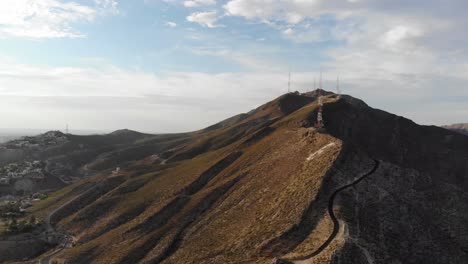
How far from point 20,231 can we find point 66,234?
13.9m

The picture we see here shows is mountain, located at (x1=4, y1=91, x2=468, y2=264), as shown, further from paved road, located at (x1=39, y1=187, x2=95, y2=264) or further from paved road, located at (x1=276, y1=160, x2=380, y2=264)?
paved road, located at (x1=39, y1=187, x2=95, y2=264)

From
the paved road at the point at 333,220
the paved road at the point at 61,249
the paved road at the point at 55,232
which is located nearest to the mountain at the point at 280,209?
the paved road at the point at 333,220

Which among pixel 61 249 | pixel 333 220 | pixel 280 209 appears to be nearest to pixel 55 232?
pixel 61 249

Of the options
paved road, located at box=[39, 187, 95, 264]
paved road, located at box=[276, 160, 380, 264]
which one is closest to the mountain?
paved road, located at box=[276, 160, 380, 264]

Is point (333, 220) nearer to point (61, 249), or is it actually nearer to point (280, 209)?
point (280, 209)

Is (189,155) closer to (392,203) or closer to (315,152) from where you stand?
(315,152)

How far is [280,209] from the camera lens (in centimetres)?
7744

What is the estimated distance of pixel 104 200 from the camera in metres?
137

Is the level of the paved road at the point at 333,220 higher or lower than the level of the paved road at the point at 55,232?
higher

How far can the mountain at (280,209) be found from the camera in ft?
214

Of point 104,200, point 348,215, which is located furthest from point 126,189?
point 348,215

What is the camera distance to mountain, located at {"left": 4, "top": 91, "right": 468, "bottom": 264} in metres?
65.3

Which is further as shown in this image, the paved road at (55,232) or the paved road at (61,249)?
the paved road at (55,232)

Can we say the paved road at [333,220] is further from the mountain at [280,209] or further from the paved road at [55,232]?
the paved road at [55,232]
